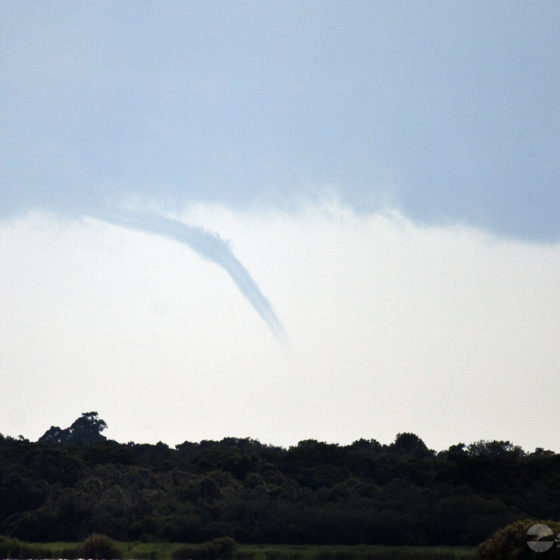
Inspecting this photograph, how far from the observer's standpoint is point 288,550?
252ft

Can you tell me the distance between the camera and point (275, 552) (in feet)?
246

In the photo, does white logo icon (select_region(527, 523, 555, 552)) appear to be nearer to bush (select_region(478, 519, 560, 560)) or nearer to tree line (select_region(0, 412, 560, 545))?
bush (select_region(478, 519, 560, 560))

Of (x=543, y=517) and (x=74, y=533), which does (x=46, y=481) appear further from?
(x=543, y=517)

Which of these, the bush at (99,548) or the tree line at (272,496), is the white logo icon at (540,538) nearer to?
the tree line at (272,496)

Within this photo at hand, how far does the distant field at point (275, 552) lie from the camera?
7219cm

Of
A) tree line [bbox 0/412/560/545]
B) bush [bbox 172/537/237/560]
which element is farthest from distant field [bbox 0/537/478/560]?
tree line [bbox 0/412/560/545]

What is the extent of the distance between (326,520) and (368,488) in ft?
37.0

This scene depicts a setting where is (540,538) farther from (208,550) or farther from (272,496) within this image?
(272,496)

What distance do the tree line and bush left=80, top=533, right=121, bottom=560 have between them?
678cm

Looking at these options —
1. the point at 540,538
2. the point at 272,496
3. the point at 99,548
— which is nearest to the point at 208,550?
the point at 99,548

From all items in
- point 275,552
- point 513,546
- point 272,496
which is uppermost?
point 272,496

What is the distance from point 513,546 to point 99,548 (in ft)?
133

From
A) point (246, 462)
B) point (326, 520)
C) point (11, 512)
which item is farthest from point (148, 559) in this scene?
point (246, 462)

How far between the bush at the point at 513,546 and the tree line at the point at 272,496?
34085 millimetres
